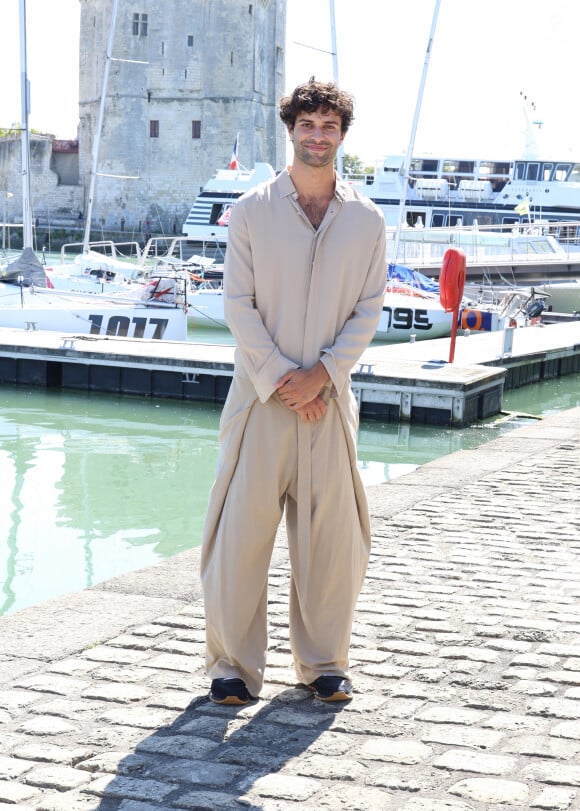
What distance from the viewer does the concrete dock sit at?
11.9 m

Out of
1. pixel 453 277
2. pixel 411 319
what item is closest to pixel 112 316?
pixel 411 319

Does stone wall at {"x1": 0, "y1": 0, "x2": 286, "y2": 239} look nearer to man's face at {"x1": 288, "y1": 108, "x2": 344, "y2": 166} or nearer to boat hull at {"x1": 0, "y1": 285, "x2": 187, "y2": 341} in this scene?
boat hull at {"x1": 0, "y1": 285, "x2": 187, "y2": 341}

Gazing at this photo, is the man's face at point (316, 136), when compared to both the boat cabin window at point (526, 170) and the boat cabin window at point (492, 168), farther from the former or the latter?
the boat cabin window at point (492, 168)

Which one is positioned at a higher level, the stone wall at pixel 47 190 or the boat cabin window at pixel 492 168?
the boat cabin window at pixel 492 168

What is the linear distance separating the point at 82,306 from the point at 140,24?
1898 inches

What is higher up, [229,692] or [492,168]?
[492,168]

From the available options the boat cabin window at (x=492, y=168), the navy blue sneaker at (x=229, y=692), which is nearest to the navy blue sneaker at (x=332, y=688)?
the navy blue sneaker at (x=229, y=692)

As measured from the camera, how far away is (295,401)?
10.2 ft

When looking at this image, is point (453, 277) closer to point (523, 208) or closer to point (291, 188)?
point (291, 188)

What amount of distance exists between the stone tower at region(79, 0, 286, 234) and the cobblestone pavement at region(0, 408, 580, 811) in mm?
59705

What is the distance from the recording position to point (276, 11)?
65.7 metres

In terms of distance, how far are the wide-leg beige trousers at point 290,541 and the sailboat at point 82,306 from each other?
14.0 m

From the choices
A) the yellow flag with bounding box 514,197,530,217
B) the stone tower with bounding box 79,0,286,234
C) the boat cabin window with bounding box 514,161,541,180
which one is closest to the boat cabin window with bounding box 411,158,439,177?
the boat cabin window with bounding box 514,161,541,180

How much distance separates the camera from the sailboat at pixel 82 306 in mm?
17891
